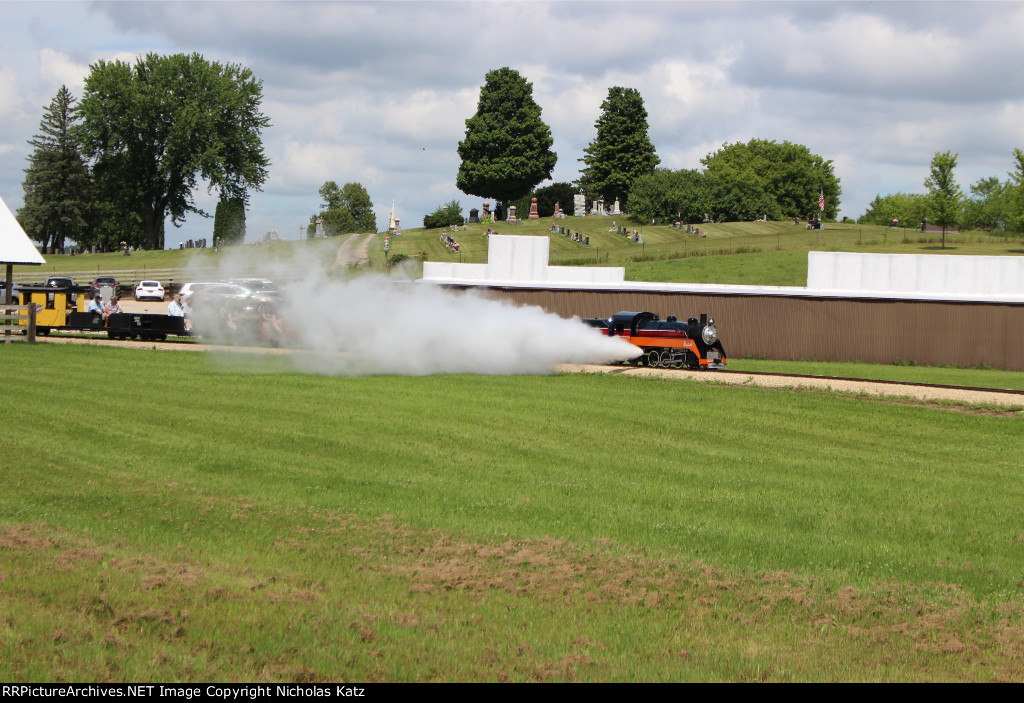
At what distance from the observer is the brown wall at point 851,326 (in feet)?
A: 127

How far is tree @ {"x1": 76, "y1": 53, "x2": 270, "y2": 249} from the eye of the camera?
11175 cm

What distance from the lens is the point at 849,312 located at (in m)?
40.8

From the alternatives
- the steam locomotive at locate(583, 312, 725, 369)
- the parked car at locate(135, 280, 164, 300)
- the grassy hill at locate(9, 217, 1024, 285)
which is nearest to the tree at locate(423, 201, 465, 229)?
the grassy hill at locate(9, 217, 1024, 285)

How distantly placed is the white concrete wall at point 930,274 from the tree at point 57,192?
118 meters

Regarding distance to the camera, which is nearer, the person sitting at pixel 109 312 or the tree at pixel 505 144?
the person sitting at pixel 109 312

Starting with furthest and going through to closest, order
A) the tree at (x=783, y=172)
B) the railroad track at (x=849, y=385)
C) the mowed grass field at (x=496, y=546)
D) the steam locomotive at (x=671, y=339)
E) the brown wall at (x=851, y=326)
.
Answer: the tree at (x=783, y=172)
the brown wall at (x=851, y=326)
the steam locomotive at (x=671, y=339)
the railroad track at (x=849, y=385)
the mowed grass field at (x=496, y=546)

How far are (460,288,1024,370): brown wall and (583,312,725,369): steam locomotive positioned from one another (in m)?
9.19

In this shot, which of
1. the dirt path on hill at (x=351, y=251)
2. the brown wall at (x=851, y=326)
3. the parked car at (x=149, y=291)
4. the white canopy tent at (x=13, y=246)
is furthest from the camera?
the parked car at (x=149, y=291)

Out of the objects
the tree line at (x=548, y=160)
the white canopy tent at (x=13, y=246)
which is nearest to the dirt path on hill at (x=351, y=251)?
the white canopy tent at (x=13, y=246)

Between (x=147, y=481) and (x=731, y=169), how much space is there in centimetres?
15447

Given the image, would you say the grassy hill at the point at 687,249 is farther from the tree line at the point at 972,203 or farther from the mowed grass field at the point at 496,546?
the mowed grass field at the point at 496,546

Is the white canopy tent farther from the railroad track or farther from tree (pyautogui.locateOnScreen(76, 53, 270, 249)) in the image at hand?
tree (pyautogui.locateOnScreen(76, 53, 270, 249))

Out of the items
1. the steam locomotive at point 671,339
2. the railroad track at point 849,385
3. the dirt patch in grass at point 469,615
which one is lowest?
the dirt patch in grass at point 469,615
